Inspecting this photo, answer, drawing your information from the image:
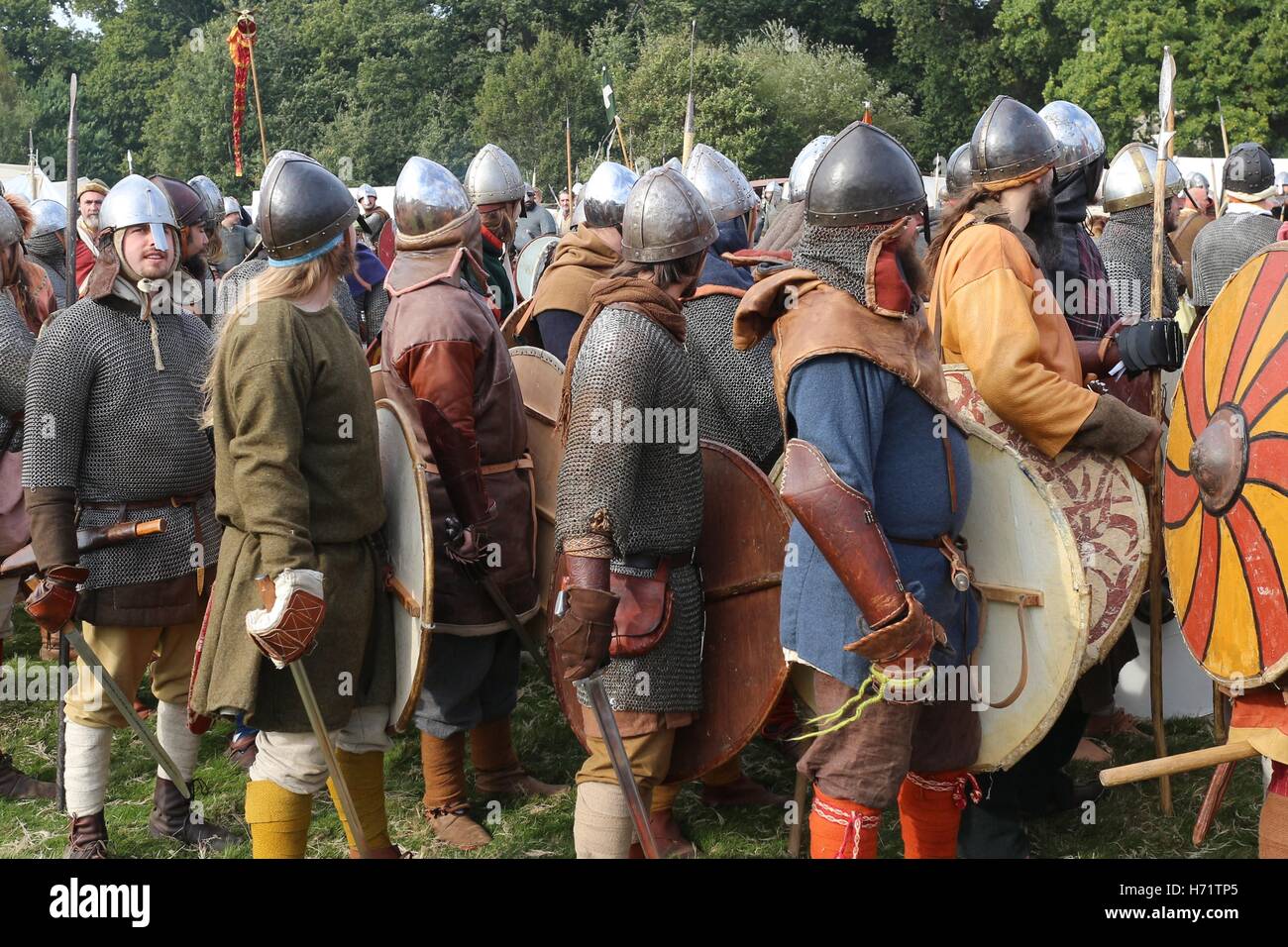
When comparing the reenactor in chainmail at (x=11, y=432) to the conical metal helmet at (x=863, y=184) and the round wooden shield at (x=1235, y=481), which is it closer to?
the conical metal helmet at (x=863, y=184)

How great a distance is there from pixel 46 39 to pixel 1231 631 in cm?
6291

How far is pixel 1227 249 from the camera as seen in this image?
6.39m

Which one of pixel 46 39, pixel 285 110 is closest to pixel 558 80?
pixel 285 110

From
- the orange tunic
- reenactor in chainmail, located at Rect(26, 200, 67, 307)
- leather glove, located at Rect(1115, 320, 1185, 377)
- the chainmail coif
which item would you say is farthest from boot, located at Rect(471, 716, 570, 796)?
reenactor in chainmail, located at Rect(26, 200, 67, 307)

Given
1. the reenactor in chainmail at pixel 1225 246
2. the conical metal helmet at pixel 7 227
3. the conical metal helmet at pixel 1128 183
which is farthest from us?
the reenactor in chainmail at pixel 1225 246

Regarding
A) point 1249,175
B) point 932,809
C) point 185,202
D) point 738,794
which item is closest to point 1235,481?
point 932,809

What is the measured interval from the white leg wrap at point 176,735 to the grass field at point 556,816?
0.27m

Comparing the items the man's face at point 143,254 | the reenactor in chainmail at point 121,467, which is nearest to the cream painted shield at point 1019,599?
the reenactor in chainmail at point 121,467

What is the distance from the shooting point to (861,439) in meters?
2.84

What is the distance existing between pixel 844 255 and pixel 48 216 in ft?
21.0

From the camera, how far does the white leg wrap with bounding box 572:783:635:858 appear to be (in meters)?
3.42

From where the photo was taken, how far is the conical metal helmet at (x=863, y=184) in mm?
2973

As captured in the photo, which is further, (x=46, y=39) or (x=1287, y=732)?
(x=46, y=39)
